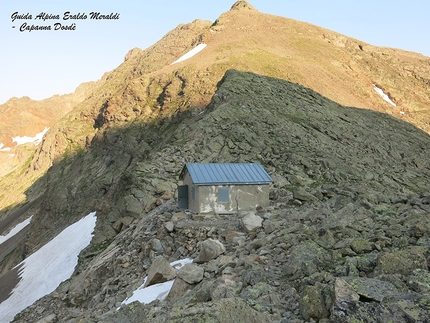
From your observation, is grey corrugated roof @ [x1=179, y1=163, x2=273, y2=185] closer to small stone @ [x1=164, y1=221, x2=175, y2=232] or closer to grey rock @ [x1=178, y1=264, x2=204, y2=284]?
small stone @ [x1=164, y1=221, x2=175, y2=232]

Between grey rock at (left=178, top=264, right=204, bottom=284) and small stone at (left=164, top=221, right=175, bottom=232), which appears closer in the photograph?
grey rock at (left=178, top=264, right=204, bottom=284)

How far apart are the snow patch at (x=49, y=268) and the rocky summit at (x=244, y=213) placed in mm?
2151

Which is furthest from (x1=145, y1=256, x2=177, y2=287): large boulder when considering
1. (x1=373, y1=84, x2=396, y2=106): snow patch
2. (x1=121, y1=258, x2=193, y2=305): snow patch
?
(x1=373, y1=84, x2=396, y2=106): snow patch

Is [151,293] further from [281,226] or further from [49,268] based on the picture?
[49,268]

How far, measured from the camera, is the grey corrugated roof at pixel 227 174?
21058 mm

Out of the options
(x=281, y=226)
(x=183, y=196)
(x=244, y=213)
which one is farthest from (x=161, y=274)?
(x=183, y=196)

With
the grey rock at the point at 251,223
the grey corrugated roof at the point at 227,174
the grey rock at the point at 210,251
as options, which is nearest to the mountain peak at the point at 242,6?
the grey corrugated roof at the point at 227,174

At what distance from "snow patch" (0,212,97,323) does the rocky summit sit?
7.06 feet

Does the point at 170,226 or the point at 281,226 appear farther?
the point at 170,226

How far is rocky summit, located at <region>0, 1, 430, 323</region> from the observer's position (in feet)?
26.8

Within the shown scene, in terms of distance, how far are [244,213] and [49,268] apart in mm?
21422

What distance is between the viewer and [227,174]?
862 inches

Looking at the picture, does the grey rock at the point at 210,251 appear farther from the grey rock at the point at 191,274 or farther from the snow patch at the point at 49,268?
the snow patch at the point at 49,268

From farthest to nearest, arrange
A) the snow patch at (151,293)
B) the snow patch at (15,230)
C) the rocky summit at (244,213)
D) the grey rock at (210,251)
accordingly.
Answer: the snow patch at (15,230) → the grey rock at (210,251) → the snow patch at (151,293) → the rocky summit at (244,213)
